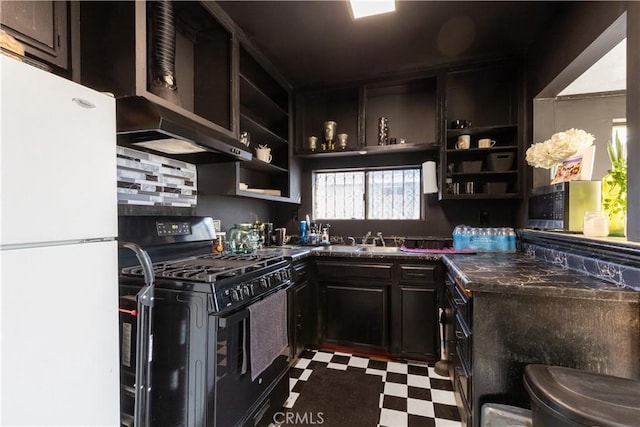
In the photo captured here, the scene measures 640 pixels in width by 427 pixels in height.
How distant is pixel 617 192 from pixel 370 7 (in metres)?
1.81

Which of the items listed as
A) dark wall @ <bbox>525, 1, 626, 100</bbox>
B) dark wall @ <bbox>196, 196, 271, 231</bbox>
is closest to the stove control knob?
dark wall @ <bbox>196, 196, 271, 231</bbox>

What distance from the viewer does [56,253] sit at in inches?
34.7

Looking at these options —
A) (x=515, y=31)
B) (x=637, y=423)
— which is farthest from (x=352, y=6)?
(x=637, y=423)

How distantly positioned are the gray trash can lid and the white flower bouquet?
1.36 metres

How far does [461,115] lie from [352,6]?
66.3 inches

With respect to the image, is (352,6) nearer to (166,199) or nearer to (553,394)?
(166,199)

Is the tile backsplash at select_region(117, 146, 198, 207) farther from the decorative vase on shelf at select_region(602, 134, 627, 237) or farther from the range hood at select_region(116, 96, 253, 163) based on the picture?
the decorative vase on shelf at select_region(602, 134, 627, 237)

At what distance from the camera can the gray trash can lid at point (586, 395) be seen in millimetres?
760

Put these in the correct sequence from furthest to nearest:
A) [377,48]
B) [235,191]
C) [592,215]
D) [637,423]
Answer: [377,48], [235,191], [592,215], [637,423]

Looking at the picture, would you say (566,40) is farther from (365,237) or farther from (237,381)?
(237,381)

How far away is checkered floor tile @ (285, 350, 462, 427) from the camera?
5.49 ft

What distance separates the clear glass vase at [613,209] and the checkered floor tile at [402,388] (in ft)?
4.63

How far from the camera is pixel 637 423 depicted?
73 centimetres

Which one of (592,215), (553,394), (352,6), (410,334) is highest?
(352,6)
